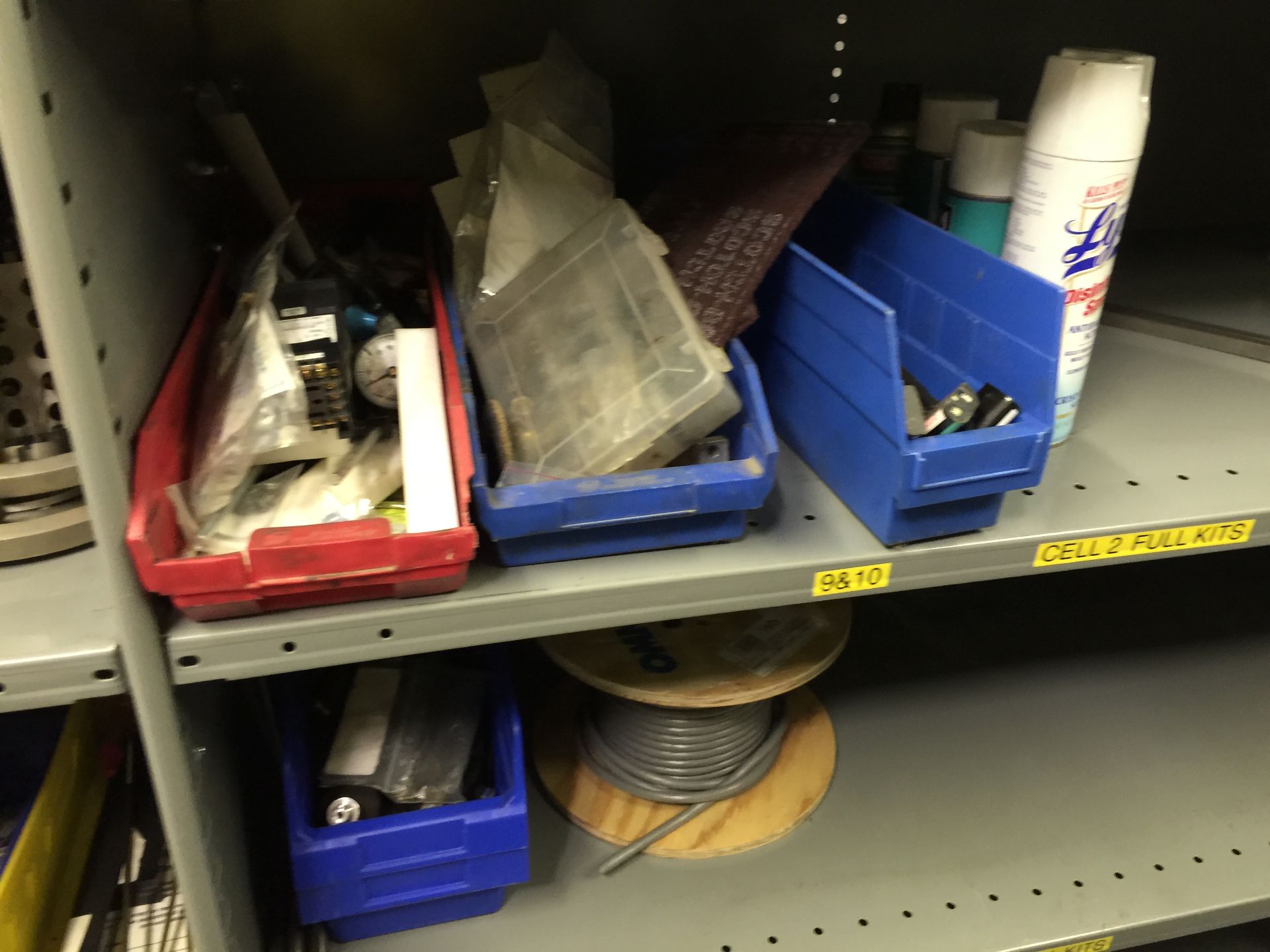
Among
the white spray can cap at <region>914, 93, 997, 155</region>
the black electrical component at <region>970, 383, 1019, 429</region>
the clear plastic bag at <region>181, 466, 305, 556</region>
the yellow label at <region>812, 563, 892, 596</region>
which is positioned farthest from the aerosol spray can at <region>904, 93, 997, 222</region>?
the clear plastic bag at <region>181, 466, 305, 556</region>

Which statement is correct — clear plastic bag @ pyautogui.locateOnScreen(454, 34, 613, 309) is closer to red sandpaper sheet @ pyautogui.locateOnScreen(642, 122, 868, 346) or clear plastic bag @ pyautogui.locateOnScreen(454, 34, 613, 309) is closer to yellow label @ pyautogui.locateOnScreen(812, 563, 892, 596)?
red sandpaper sheet @ pyautogui.locateOnScreen(642, 122, 868, 346)

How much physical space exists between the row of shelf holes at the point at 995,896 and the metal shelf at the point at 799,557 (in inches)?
14.3

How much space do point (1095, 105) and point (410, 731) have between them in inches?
29.6

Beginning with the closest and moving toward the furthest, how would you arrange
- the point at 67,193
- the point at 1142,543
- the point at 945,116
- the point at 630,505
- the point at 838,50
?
the point at 67,193 < the point at 630,505 < the point at 1142,543 < the point at 945,116 < the point at 838,50

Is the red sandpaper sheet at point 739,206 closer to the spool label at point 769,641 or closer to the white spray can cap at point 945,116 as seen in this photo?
the white spray can cap at point 945,116

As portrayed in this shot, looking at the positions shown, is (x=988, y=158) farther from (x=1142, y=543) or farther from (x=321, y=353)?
(x=321, y=353)

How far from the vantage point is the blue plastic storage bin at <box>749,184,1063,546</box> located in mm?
618

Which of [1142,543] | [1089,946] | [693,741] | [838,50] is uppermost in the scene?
[838,50]

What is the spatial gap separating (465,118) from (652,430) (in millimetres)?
559

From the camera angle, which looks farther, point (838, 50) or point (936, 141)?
point (838, 50)

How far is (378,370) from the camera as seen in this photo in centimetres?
66

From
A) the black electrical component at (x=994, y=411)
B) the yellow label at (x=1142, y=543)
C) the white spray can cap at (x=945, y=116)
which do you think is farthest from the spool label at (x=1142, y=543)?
the white spray can cap at (x=945, y=116)

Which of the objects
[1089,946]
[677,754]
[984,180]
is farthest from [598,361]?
[1089,946]

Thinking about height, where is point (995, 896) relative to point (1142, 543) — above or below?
below
